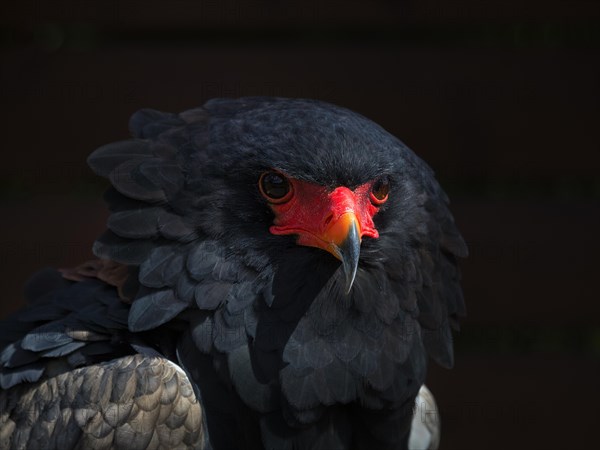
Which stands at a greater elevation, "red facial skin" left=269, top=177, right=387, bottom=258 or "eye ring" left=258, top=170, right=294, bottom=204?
"eye ring" left=258, top=170, right=294, bottom=204

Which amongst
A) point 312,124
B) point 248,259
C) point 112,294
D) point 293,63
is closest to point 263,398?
point 248,259

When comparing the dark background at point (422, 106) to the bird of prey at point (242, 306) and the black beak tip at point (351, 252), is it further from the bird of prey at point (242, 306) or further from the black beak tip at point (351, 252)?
the black beak tip at point (351, 252)

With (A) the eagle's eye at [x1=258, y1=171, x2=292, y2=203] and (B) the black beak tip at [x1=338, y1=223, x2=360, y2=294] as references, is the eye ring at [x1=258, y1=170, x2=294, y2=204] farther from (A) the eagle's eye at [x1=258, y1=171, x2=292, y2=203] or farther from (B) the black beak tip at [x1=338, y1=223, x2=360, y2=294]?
(B) the black beak tip at [x1=338, y1=223, x2=360, y2=294]

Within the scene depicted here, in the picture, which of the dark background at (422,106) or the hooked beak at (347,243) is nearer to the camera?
the hooked beak at (347,243)

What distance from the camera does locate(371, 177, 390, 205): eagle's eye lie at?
101 inches

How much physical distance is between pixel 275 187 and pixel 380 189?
12.1 inches

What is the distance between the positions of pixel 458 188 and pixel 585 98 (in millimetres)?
754

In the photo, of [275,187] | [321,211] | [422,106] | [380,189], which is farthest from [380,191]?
[422,106]

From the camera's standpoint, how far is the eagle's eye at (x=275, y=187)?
2547 mm

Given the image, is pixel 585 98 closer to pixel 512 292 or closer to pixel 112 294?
pixel 512 292

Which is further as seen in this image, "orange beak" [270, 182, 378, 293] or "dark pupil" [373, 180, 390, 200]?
"dark pupil" [373, 180, 390, 200]

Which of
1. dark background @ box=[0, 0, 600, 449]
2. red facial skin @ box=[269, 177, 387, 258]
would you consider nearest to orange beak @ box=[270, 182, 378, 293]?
red facial skin @ box=[269, 177, 387, 258]

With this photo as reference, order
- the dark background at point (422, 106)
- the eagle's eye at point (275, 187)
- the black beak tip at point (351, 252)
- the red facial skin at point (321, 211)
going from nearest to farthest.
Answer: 1. the black beak tip at point (351, 252)
2. the red facial skin at point (321, 211)
3. the eagle's eye at point (275, 187)
4. the dark background at point (422, 106)

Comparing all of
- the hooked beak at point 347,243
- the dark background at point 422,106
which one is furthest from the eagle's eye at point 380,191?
the dark background at point 422,106
